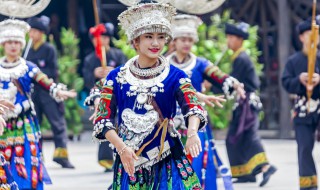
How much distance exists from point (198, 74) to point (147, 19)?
294 centimetres

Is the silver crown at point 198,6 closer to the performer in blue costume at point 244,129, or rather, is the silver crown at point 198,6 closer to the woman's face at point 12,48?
the woman's face at point 12,48

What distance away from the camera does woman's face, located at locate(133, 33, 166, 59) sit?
771 cm

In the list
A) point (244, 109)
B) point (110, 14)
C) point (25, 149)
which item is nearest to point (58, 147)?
point (244, 109)

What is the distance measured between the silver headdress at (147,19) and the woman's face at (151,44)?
0.13 ft

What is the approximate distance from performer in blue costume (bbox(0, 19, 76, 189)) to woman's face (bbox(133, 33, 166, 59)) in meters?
3.06

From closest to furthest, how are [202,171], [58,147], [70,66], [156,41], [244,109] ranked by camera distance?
1. [156,41]
2. [202,171]
3. [244,109]
4. [58,147]
5. [70,66]

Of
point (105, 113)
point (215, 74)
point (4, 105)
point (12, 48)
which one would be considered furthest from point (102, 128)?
point (12, 48)

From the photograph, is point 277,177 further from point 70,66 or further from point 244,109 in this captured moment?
point 70,66

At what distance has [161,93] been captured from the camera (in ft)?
25.5

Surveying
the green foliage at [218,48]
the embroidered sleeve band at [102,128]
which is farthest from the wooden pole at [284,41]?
the embroidered sleeve band at [102,128]

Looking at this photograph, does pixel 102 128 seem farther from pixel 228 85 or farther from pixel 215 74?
pixel 215 74

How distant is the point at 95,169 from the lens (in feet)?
50.8

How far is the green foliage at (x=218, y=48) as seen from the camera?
1795cm

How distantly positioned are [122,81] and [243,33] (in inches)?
242
